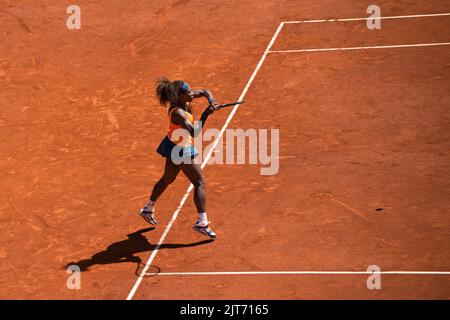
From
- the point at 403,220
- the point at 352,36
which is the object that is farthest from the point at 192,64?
the point at 403,220

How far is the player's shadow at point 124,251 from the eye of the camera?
496 inches

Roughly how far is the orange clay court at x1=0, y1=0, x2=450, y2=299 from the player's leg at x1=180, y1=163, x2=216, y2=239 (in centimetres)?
24

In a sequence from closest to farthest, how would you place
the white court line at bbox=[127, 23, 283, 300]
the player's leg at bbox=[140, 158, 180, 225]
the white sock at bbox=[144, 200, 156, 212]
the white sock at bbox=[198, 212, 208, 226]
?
the white court line at bbox=[127, 23, 283, 300] → the white sock at bbox=[198, 212, 208, 226] → the player's leg at bbox=[140, 158, 180, 225] → the white sock at bbox=[144, 200, 156, 212]

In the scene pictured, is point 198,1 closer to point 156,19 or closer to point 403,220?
point 156,19

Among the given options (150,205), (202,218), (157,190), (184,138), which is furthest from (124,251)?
(184,138)

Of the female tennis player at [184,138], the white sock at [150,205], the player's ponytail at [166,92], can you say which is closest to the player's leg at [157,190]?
the white sock at [150,205]

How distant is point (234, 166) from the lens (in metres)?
15.2

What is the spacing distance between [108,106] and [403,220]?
6890 millimetres

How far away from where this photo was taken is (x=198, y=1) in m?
21.9

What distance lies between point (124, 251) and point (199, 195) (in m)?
1.33

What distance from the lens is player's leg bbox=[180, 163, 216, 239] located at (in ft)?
41.9

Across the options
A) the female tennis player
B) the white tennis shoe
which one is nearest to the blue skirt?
the female tennis player

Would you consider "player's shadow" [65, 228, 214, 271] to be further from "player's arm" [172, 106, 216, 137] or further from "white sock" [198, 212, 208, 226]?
"player's arm" [172, 106, 216, 137]

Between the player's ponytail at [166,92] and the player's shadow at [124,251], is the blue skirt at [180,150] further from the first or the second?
the player's shadow at [124,251]
